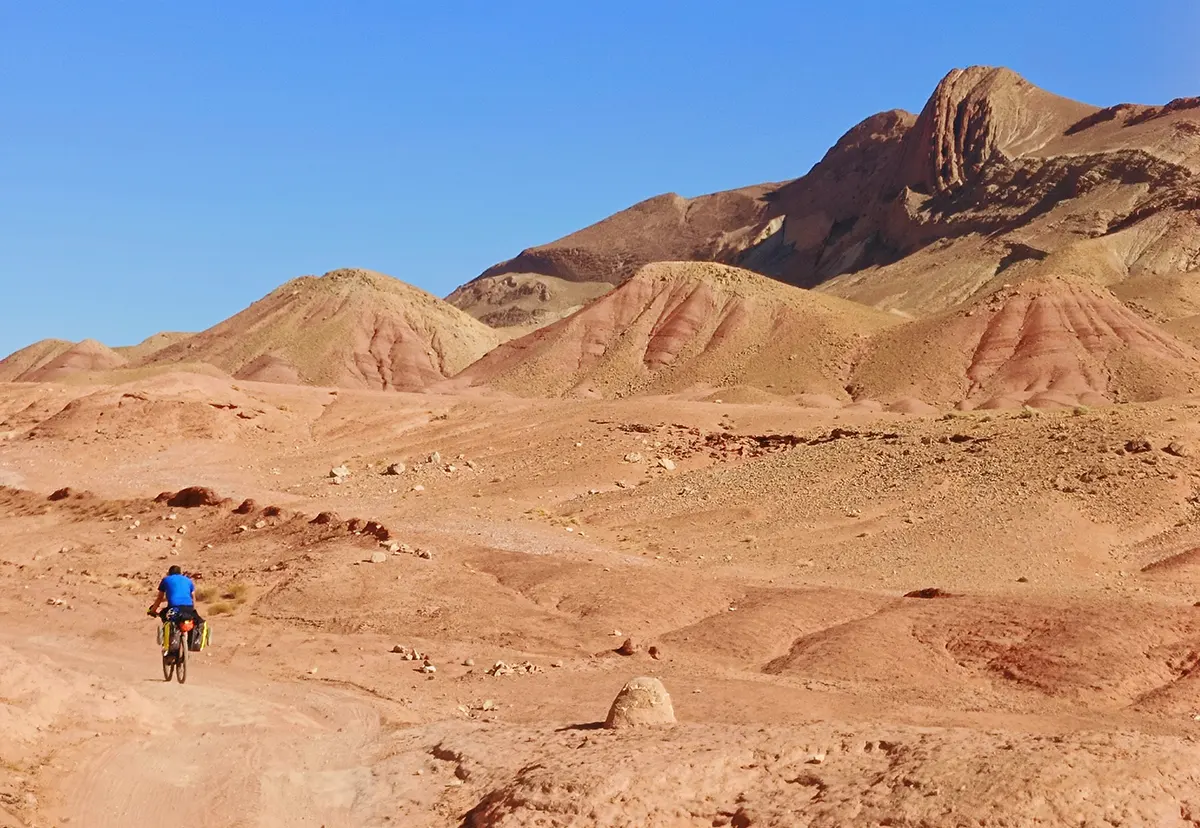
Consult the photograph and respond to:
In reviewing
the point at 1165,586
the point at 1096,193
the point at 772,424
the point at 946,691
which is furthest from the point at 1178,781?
the point at 1096,193

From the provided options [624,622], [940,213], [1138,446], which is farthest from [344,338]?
[624,622]

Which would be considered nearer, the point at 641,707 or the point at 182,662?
the point at 641,707

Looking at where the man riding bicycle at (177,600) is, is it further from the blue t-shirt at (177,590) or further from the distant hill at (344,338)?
the distant hill at (344,338)

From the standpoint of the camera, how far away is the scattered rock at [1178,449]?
84.5 ft

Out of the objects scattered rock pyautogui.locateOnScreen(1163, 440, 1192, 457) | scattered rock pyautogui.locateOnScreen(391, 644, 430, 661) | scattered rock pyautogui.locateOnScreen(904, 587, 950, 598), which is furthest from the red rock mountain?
scattered rock pyautogui.locateOnScreen(391, 644, 430, 661)

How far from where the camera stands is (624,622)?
59.6ft

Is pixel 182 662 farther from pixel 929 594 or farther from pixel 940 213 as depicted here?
pixel 940 213

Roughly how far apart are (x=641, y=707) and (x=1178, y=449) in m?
19.4

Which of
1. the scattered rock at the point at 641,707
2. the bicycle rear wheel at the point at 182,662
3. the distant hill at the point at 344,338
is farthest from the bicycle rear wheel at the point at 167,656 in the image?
the distant hill at the point at 344,338

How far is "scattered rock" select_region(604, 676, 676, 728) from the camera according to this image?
10.6 m

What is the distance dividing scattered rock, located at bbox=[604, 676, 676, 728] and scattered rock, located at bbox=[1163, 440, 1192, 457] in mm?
18844

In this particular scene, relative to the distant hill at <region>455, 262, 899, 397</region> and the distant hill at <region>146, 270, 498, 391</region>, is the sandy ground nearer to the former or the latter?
the distant hill at <region>455, 262, 899, 397</region>

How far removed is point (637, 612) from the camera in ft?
60.8

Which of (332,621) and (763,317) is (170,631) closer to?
(332,621)
